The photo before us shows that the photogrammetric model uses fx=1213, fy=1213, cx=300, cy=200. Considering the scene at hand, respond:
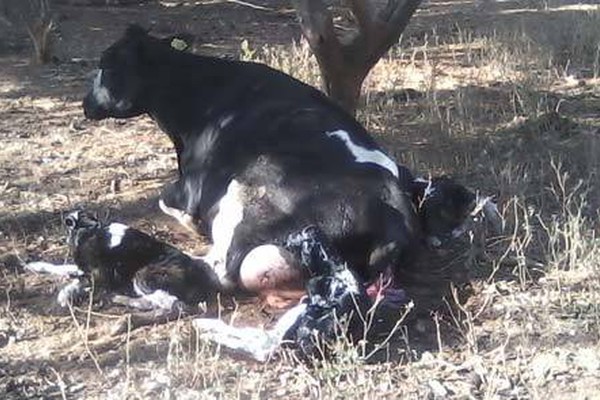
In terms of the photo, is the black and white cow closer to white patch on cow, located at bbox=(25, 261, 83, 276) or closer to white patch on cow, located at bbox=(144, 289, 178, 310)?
white patch on cow, located at bbox=(144, 289, 178, 310)

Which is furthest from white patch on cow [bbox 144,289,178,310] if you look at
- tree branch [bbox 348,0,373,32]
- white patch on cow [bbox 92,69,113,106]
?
tree branch [bbox 348,0,373,32]

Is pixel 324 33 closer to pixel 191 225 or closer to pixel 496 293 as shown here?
pixel 191 225

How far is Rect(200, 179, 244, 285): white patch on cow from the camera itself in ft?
18.9

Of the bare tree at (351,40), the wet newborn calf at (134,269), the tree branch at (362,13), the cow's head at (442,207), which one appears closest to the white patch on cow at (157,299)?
the wet newborn calf at (134,269)

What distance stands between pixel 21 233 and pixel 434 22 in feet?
25.1

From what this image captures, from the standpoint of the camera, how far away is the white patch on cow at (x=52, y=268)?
586 centimetres

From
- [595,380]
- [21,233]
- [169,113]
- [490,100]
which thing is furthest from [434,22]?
[595,380]

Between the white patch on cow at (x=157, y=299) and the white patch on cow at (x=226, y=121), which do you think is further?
the white patch on cow at (x=226, y=121)

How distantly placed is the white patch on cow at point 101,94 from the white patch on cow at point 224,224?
140cm

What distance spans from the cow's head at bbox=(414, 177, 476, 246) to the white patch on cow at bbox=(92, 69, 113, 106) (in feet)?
6.49

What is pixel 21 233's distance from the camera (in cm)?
648

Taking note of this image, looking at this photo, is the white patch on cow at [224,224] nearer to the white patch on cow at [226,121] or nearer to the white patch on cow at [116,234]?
the white patch on cow at [116,234]

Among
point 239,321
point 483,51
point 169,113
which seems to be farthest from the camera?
point 483,51

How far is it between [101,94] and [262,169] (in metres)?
1.63
